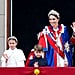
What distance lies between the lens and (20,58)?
24.1 feet

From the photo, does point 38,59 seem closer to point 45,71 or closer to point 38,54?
point 38,54

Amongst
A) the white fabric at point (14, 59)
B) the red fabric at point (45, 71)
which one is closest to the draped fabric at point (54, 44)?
the white fabric at point (14, 59)

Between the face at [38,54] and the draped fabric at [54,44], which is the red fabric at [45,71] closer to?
the face at [38,54]

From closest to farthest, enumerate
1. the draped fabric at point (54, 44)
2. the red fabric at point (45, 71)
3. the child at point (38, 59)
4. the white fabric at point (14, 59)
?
the red fabric at point (45, 71)
the child at point (38, 59)
the white fabric at point (14, 59)
the draped fabric at point (54, 44)

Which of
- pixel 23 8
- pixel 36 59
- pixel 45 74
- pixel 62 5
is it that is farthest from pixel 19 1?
pixel 45 74

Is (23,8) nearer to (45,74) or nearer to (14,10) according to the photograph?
(14,10)

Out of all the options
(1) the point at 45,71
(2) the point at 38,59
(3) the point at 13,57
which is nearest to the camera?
(1) the point at 45,71

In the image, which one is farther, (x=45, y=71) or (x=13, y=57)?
(x=13, y=57)

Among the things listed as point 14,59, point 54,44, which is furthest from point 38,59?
point 54,44

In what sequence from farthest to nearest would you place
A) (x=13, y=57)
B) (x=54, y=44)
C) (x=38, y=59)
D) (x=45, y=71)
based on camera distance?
(x=54, y=44)
(x=13, y=57)
(x=38, y=59)
(x=45, y=71)

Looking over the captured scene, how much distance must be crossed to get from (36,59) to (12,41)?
564 millimetres

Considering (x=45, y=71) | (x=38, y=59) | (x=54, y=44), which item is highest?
(x=54, y=44)

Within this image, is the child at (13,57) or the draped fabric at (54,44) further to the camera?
the draped fabric at (54,44)

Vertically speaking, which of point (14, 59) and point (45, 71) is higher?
point (14, 59)
